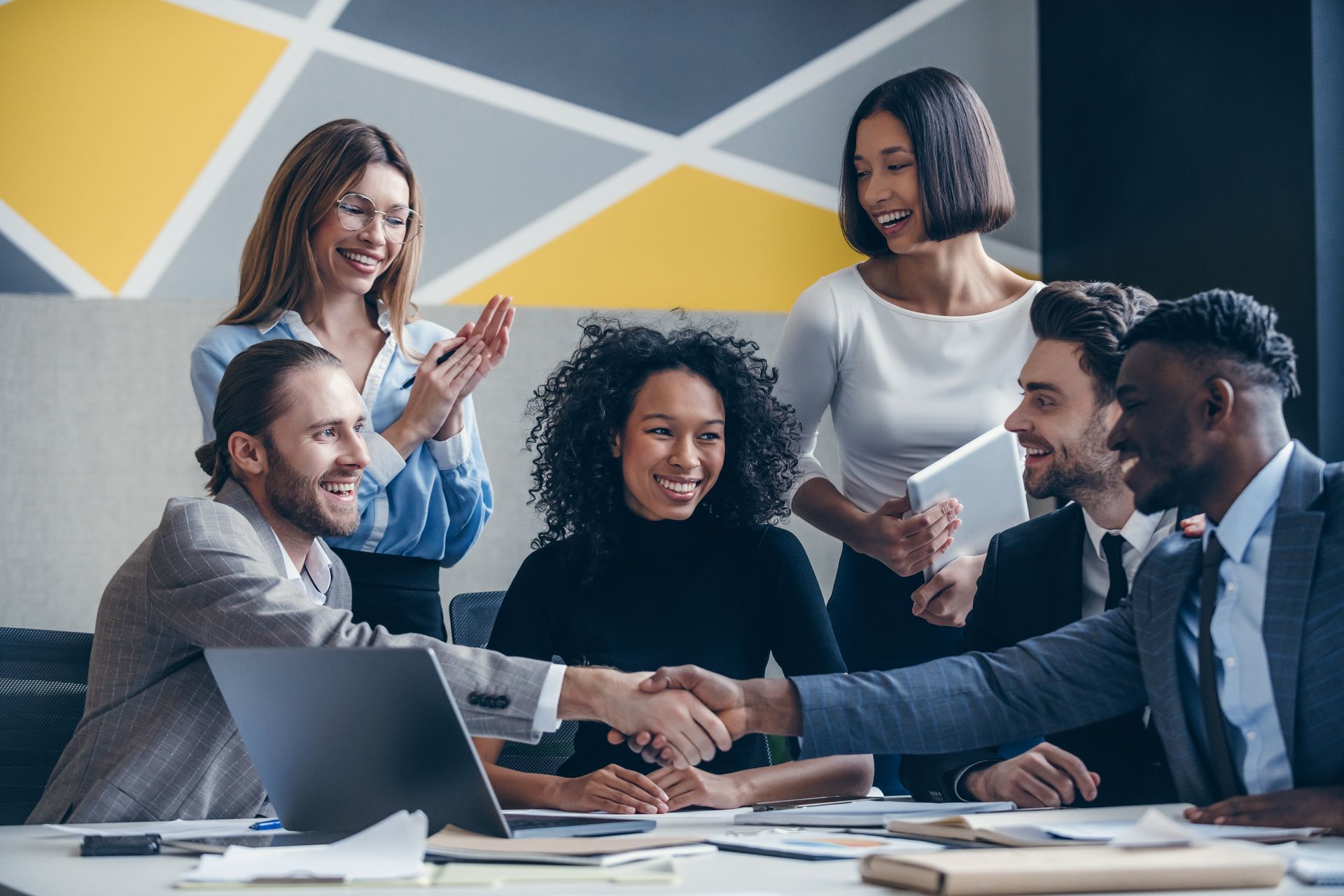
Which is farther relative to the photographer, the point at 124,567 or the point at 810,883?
the point at 124,567

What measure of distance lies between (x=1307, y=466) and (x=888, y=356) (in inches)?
42.0

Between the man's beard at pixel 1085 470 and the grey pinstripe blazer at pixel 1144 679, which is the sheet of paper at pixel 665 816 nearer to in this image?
the grey pinstripe blazer at pixel 1144 679

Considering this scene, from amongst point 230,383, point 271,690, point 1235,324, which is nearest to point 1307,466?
point 1235,324

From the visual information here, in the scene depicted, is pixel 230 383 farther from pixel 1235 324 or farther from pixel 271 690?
pixel 1235 324

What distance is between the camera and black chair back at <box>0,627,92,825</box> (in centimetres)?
214

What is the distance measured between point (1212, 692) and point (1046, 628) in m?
0.51

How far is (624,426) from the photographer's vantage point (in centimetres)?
252

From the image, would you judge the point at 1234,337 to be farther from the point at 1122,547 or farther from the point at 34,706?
the point at 34,706

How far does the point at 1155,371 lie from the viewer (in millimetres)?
1692

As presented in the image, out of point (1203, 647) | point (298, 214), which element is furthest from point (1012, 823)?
point (298, 214)

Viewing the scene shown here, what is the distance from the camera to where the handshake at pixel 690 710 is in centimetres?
181

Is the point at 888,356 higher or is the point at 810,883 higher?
the point at 888,356

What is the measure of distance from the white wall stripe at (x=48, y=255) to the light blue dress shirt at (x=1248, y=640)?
128 inches

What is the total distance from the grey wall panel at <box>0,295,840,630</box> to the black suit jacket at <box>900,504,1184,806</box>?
2.49 meters
